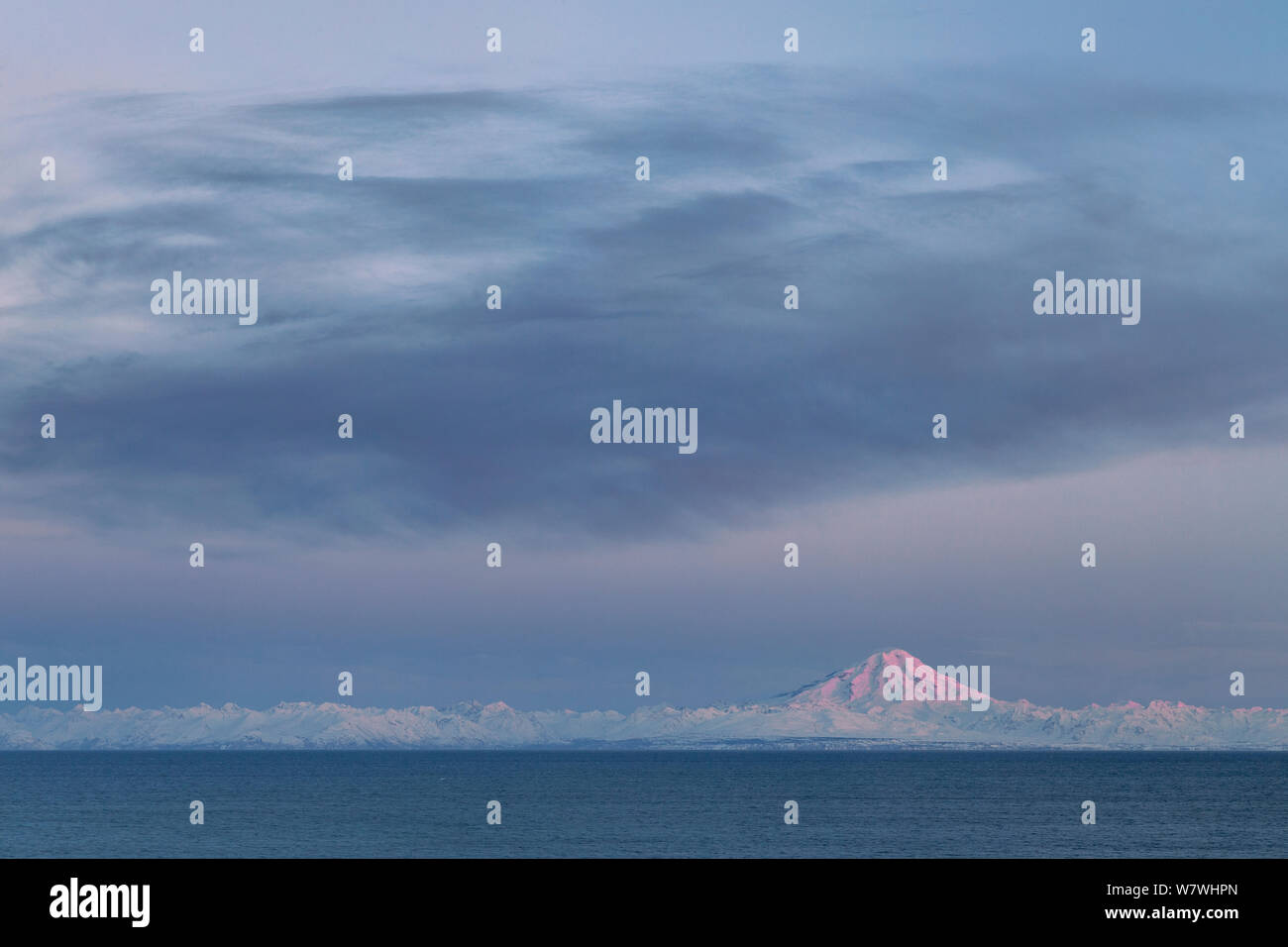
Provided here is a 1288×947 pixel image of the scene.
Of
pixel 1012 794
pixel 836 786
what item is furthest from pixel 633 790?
pixel 1012 794

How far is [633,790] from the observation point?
18875 cm

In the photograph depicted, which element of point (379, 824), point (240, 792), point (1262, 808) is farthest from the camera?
point (240, 792)
